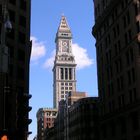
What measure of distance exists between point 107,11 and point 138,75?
80.2ft

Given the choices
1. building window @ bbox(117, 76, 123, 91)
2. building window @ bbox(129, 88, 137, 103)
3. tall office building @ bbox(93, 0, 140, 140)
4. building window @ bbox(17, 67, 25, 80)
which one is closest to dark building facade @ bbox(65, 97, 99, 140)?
tall office building @ bbox(93, 0, 140, 140)

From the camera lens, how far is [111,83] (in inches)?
3300

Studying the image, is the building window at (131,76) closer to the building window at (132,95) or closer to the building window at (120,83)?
the building window at (132,95)

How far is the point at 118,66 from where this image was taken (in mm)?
80062

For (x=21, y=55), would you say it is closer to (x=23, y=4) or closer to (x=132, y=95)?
(x=23, y=4)

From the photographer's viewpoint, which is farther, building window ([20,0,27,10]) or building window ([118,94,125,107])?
building window ([118,94,125,107])

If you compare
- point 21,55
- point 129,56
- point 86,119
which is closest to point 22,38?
point 21,55

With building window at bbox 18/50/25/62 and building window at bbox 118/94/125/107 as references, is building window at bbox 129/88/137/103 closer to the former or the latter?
building window at bbox 118/94/125/107

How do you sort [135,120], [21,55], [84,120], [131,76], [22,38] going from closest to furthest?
[21,55]
[22,38]
[135,120]
[131,76]
[84,120]

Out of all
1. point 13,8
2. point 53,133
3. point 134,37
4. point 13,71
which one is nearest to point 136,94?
point 134,37

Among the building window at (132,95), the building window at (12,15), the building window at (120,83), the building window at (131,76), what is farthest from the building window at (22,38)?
the building window at (132,95)

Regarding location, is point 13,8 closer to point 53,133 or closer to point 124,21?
point 124,21

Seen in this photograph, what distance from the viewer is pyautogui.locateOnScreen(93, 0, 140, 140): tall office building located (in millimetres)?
70312

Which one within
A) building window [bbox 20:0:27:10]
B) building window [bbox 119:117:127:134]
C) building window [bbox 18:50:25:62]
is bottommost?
building window [bbox 119:117:127:134]
